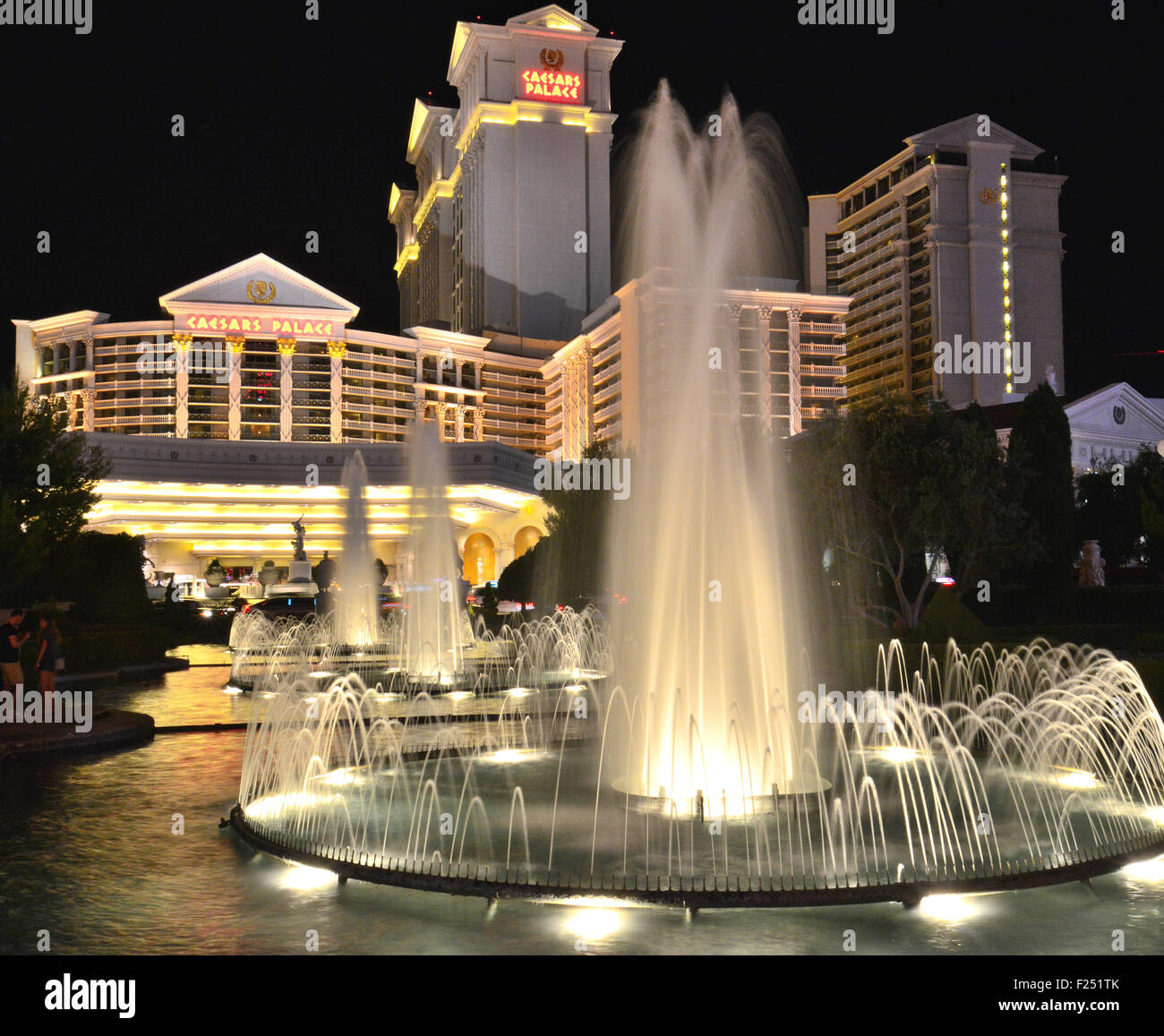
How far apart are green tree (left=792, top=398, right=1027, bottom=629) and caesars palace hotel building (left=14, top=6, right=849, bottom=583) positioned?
1107 inches

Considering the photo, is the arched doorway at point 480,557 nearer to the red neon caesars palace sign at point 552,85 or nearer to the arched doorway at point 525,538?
the arched doorway at point 525,538

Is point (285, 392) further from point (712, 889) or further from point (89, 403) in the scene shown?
point (712, 889)

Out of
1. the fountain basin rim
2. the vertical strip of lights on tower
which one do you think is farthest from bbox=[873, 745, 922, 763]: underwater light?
the vertical strip of lights on tower

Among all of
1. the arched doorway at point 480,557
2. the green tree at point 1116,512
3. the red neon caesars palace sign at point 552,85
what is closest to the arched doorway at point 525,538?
the arched doorway at point 480,557

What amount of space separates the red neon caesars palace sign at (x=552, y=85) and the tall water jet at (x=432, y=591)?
105325 millimetres

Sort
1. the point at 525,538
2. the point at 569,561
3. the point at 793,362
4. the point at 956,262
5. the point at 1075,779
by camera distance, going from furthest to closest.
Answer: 1. the point at 956,262
2. the point at 793,362
3. the point at 525,538
4. the point at 569,561
5. the point at 1075,779

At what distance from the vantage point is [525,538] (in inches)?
3364

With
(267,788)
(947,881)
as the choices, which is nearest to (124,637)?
(267,788)

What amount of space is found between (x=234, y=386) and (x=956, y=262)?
81247 millimetres

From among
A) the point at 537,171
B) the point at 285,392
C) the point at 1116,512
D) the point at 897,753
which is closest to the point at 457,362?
the point at 285,392

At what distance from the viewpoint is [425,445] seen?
34438mm

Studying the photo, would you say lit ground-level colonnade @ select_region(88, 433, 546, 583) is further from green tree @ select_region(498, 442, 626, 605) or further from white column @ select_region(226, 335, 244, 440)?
green tree @ select_region(498, 442, 626, 605)

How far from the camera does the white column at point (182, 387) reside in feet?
329

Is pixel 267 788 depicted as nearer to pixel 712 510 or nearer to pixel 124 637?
pixel 712 510
